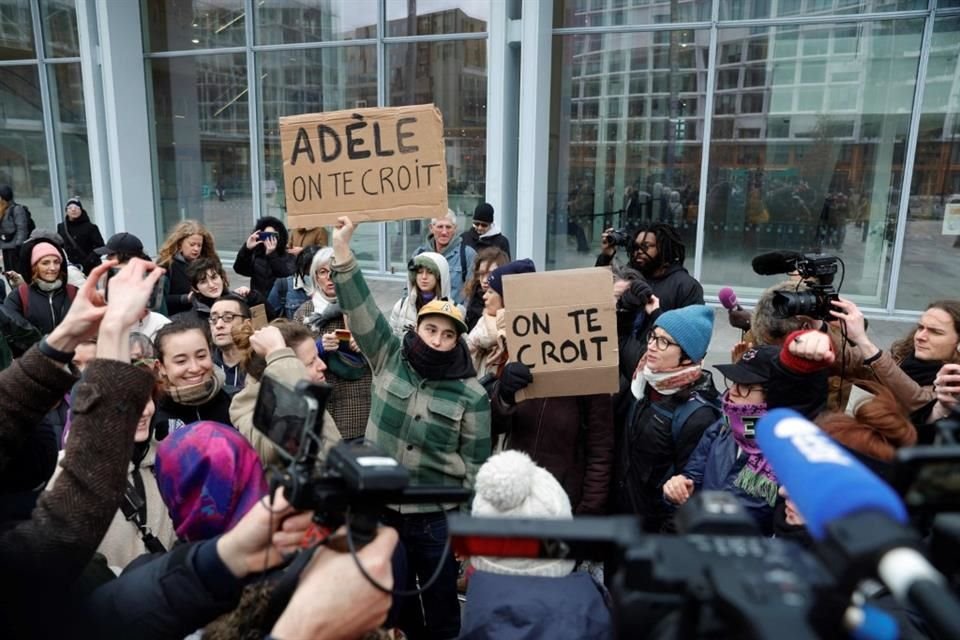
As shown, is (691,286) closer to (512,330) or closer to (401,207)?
(512,330)

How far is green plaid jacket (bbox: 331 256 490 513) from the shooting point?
9.62 ft

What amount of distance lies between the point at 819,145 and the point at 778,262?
22.3 feet

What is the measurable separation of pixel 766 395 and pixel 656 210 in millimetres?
7235

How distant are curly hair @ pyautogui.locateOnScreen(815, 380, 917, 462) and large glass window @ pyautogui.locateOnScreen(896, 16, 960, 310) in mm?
7732

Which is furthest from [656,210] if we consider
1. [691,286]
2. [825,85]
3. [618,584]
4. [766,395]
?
[618,584]

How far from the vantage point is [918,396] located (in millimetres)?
2967

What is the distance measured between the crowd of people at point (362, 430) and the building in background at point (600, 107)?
5016 millimetres

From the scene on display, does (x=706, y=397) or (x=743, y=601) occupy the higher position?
(x=743, y=601)

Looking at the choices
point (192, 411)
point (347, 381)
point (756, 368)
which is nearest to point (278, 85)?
point (347, 381)

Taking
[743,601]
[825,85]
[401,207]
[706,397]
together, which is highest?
[825,85]

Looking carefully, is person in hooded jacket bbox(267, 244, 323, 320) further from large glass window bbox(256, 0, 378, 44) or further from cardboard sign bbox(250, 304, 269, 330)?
large glass window bbox(256, 0, 378, 44)

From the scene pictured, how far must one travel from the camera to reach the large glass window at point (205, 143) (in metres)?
11.6

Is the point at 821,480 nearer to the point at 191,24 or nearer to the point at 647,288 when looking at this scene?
the point at 647,288

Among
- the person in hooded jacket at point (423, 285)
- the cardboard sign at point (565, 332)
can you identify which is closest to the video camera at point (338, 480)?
the cardboard sign at point (565, 332)
